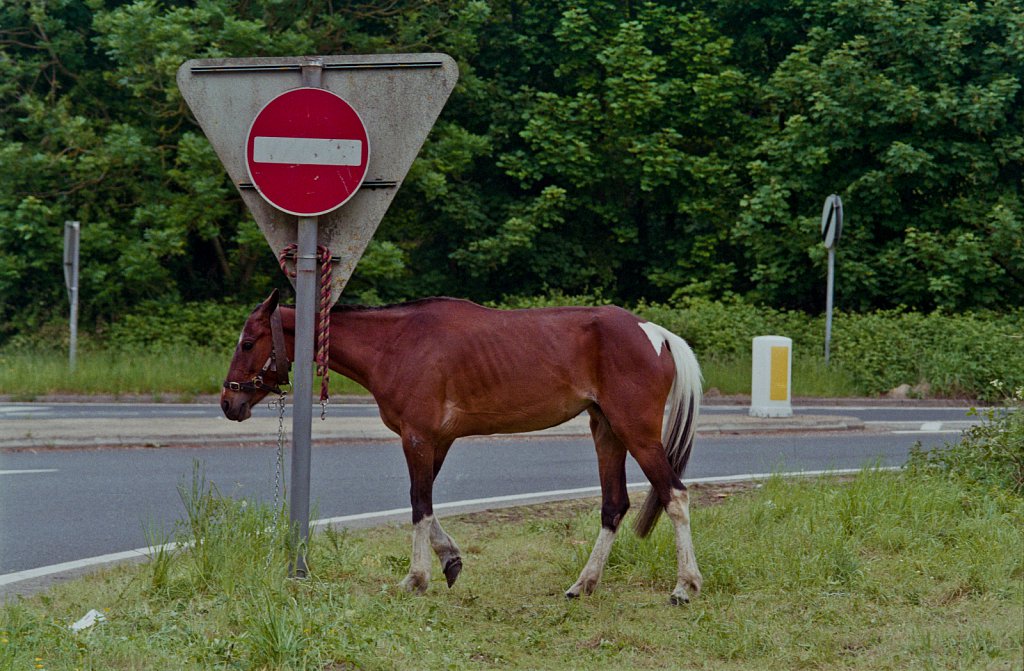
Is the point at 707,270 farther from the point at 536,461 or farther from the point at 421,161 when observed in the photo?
the point at 536,461

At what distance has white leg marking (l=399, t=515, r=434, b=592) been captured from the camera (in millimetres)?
6309

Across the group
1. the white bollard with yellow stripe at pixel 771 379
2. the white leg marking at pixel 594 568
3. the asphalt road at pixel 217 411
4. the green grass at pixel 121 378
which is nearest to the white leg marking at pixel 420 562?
the white leg marking at pixel 594 568

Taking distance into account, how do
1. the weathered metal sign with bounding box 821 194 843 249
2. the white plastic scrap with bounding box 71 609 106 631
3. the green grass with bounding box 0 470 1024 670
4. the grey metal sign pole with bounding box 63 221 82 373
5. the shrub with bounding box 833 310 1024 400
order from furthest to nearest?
the weathered metal sign with bounding box 821 194 843 249 < the shrub with bounding box 833 310 1024 400 < the grey metal sign pole with bounding box 63 221 82 373 < the white plastic scrap with bounding box 71 609 106 631 < the green grass with bounding box 0 470 1024 670

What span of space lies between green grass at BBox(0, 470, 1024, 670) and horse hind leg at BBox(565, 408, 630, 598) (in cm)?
11

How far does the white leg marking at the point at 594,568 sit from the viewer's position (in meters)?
6.52

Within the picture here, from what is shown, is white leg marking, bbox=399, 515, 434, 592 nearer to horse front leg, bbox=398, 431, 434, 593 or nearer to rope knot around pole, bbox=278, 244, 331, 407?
horse front leg, bbox=398, 431, 434, 593

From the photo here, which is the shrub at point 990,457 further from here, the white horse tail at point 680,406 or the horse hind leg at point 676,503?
the horse hind leg at point 676,503

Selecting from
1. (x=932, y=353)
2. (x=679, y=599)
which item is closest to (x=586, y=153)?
(x=932, y=353)

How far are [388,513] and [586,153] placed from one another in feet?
60.7

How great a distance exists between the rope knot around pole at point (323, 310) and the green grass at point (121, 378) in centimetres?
1352

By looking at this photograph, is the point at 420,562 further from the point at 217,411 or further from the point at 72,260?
the point at 72,260

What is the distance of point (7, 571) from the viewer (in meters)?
7.29

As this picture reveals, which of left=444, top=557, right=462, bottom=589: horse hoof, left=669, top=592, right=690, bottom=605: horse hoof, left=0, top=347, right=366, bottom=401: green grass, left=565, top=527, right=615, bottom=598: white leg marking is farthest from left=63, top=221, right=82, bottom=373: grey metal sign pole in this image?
left=669, top=592, right=690, bottom=605: horse hoof

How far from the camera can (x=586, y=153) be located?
87.8 ft
